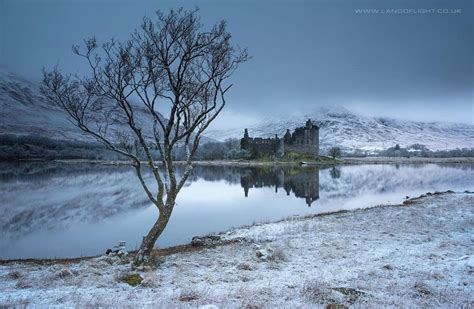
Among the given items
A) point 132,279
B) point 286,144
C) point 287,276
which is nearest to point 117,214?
point 132,279

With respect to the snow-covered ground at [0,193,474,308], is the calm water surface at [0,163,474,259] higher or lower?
lower

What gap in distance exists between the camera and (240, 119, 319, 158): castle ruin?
14569cm

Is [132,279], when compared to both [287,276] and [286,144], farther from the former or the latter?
[286,144]

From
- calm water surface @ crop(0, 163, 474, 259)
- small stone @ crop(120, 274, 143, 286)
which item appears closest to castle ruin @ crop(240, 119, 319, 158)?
calm water surface @ crop(0, 163, 474, 259)

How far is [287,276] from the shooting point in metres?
11.6

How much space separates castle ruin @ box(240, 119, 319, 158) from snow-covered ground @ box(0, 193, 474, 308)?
126778 millimetres

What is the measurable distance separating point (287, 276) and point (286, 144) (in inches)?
5483

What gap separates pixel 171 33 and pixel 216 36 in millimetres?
1641

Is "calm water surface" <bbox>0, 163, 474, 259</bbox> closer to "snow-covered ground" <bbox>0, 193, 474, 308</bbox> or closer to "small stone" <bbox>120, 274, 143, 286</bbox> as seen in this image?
"snow-covered ground" <bbox>0, 193, 474, 308</bbox>

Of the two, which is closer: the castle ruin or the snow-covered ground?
the snow-covered ground

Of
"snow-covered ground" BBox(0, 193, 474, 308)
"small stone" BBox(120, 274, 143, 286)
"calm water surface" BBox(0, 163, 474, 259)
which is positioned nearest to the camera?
"snow-covered ground" BBox(0, 193, 474, 308)

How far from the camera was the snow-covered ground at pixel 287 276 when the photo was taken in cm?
916

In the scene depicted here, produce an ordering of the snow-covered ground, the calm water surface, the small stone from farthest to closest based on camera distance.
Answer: the calm water surface
the small stone
the snow-covered ground

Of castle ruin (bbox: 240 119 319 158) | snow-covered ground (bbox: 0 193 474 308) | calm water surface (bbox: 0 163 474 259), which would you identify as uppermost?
castle ruin (bbox: 240 119 319 158)
